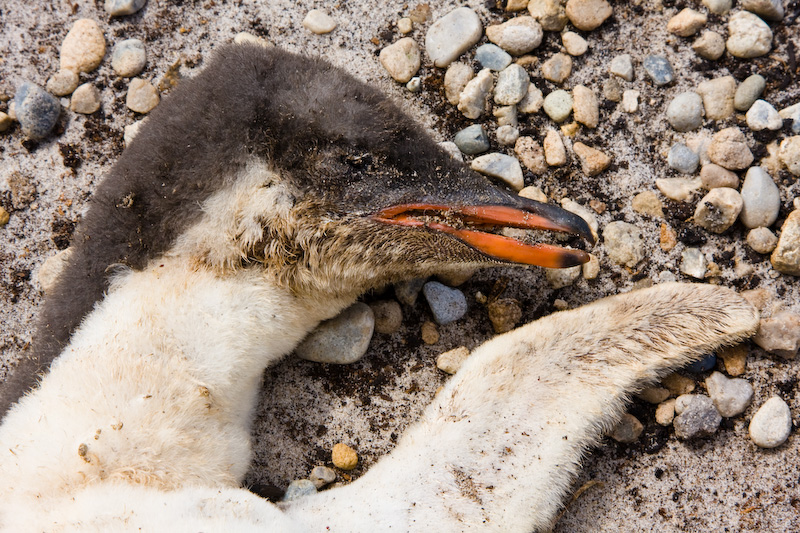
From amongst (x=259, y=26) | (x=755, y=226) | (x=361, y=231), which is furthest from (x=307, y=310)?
(x=755, y=226)

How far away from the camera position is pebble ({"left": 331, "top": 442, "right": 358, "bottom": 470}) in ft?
→ 8.47

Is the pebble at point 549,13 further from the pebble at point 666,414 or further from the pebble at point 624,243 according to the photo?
the pebble at point 666,414

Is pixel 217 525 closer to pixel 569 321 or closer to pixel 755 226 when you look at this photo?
pixel 569 321

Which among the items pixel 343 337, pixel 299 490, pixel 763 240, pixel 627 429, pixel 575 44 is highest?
pixel 575 44

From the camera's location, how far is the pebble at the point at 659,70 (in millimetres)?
2768

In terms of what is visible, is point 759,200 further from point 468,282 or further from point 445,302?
point 445,302

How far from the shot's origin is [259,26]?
2.98 metres

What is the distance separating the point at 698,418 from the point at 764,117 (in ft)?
4.39

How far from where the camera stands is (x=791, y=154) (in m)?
2.62

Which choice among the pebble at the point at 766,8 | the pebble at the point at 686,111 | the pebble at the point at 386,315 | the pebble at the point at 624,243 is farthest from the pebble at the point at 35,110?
the pebble at the point at 766,8

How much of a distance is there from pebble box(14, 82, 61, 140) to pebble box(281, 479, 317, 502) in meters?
2.06

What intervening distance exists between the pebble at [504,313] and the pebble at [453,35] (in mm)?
1150

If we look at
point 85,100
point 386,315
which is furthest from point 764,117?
point 85,100

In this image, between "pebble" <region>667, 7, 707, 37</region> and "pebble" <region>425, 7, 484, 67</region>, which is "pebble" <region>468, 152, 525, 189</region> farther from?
"pebble" <region>667, 7, 707, 37</region>
